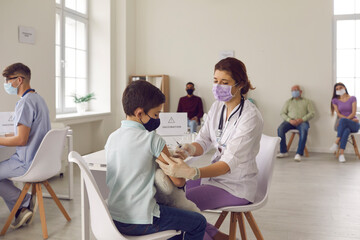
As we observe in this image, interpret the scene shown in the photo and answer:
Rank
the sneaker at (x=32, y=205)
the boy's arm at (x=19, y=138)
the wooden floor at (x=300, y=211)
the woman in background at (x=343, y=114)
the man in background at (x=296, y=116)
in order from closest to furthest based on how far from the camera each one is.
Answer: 1. the boy's arm at (x=19, y=138)
2. the wooden floor at (x=300, y=211)
3. the sneaker at (x=32, y=205)
4. the woman in background at (x=343, y=114)
5. the man in background at (x=296, y=116)

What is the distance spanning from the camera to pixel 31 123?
2.84m

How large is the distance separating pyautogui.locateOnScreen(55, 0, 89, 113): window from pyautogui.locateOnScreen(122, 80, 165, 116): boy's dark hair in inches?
179

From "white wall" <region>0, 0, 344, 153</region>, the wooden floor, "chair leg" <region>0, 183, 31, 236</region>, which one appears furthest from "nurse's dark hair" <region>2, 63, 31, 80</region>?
"white wall" <region>0, 0, 344, 153</region>

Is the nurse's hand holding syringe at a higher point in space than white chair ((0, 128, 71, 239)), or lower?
higher

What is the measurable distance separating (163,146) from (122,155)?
18 centimetres

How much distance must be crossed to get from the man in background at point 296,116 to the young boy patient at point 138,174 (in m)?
4.80

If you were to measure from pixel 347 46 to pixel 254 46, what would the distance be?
1.59 m

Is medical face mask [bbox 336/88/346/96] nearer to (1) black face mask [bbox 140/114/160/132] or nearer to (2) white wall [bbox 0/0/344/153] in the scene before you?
(2) white wall [bbox 0/0/344/153]

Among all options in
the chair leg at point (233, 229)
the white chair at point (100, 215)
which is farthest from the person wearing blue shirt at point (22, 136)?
the chair leg at point (233, 229)

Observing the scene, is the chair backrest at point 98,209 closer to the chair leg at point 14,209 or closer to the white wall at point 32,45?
the chair leg at point 14,209

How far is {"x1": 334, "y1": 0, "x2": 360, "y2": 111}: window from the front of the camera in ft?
21.5

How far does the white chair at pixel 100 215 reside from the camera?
5.14 ft

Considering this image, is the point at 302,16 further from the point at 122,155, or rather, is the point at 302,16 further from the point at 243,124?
the point at 122,155

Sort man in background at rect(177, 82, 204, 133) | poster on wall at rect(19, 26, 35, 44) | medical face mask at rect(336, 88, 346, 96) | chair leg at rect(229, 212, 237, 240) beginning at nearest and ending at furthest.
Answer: chair leg at rect(229, 212, 237, 240), poster on wall at rect(19, 26, 35, 44), medical face mask at rect(336, 88, 346, 96), man in background at rect(177, 82, 204, 133)
